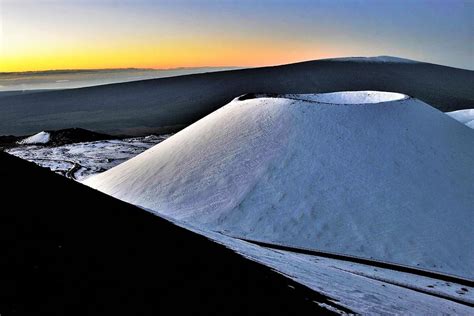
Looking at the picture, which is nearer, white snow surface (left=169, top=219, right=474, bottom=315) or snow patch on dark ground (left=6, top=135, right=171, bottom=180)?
white snow surface (left=169, top=219, right=474, bottom=315)

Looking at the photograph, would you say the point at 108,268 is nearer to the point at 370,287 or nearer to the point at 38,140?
the point at 370,287

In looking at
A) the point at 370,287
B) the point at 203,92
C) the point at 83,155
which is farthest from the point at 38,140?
the point at 203,92

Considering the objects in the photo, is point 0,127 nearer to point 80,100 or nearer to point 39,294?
point 80,100

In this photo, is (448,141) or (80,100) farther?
(80,100)

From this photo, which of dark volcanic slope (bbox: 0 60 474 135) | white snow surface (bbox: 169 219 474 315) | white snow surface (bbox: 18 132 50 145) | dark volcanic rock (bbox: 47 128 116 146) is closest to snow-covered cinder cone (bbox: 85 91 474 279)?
white snow surface (bbox: 169 219 474 315)

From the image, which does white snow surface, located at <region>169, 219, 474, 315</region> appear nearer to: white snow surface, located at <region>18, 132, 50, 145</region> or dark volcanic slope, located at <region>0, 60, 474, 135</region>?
white snow surface, located at <region>18, 132, 50, 145</region>

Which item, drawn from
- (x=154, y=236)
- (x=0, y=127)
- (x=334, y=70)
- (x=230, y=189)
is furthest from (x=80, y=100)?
(x=154, y=236)

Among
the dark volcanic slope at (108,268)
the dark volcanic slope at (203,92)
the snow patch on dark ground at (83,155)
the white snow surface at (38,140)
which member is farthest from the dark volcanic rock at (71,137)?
the dark volcanic slope at (108,268)
